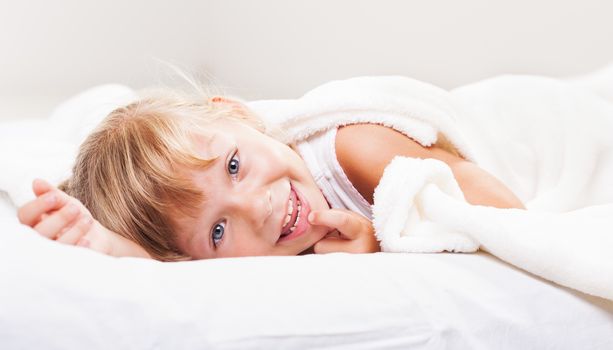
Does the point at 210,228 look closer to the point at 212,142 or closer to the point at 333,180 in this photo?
the point at 212,142

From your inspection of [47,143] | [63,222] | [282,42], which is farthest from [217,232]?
[282,42]

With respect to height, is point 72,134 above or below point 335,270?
below

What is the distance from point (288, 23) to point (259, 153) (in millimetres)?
1577

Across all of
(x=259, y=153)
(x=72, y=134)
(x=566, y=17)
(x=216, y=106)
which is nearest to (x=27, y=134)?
(x=72, y=134)

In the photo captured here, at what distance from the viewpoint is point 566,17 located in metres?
1.74

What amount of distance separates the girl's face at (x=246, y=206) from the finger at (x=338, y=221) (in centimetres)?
3

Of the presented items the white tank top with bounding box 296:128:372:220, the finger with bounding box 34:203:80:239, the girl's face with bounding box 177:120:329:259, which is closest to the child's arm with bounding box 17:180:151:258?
the finger with bounding box 34:203:80:239

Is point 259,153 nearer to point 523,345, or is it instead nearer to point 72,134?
point 523,345

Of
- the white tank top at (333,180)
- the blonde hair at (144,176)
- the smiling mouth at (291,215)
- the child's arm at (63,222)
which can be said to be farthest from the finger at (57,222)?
the white tank top at (333,180)

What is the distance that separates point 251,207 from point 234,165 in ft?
0.24

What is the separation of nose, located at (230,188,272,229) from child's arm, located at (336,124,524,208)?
0.74 feet

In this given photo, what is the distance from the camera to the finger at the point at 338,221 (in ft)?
2.85

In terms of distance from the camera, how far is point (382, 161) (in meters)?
1.02

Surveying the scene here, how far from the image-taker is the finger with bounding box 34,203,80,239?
662mm
